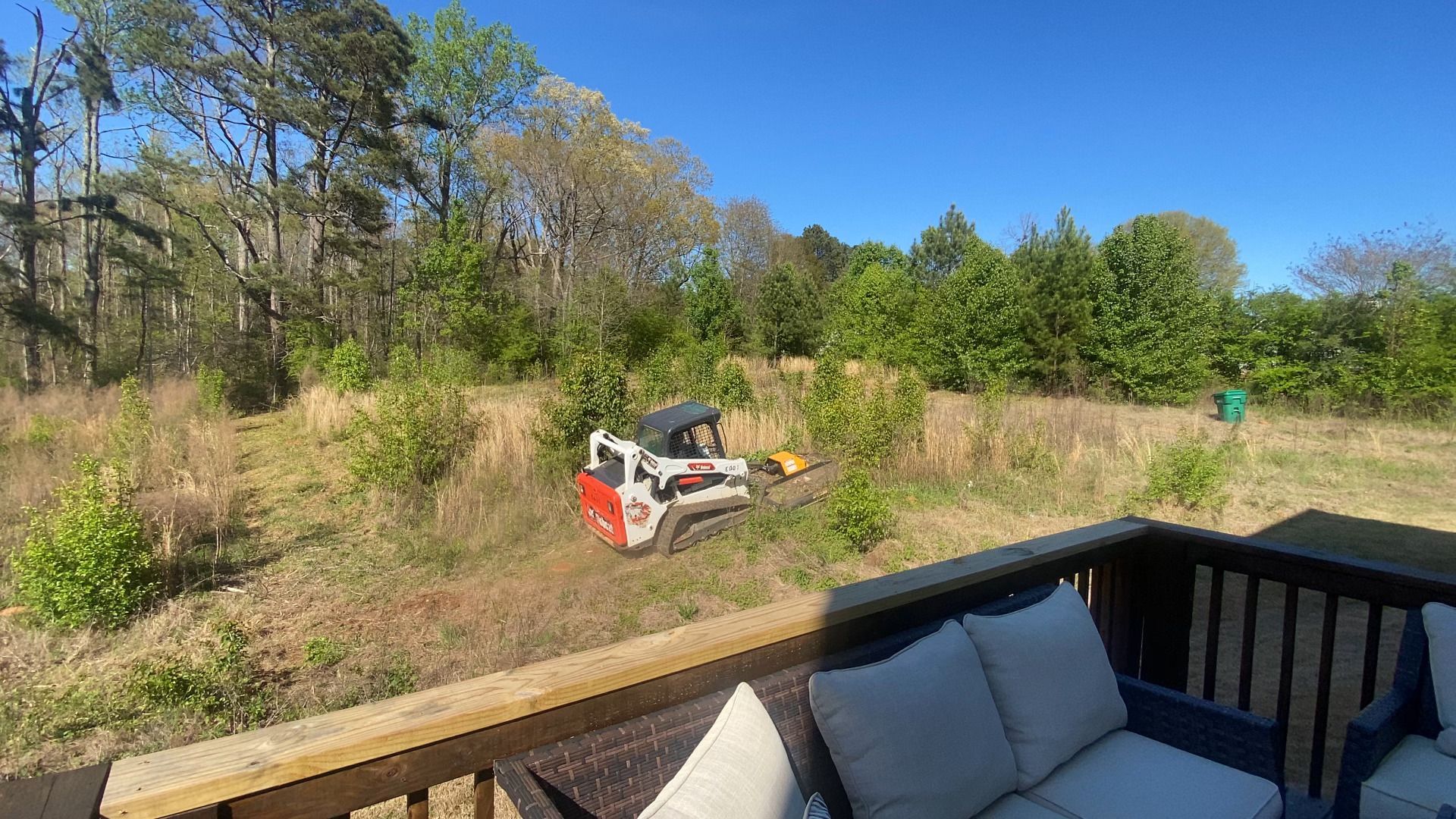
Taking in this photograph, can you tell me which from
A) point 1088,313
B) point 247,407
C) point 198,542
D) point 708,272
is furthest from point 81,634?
point 708,272

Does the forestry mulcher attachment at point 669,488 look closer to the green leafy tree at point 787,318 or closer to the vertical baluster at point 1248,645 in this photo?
the vertical baluster at point 1248,645

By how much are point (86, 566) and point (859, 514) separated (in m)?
5.15

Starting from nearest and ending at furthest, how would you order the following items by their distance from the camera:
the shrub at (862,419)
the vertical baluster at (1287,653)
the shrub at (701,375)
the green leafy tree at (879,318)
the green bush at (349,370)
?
the vertical baluster at (1287,653) < the shrub at (862,419) < the shrub at (701,375) < the green bush at (349,370) < the green leafy tree at (879,318)

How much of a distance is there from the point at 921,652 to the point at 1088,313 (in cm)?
1503

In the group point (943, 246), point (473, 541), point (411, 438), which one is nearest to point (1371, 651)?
point (473, 541)

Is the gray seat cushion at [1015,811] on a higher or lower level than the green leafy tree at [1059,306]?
lower

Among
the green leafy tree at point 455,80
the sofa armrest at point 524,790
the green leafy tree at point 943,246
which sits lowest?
the sofa armrest at point 524,790

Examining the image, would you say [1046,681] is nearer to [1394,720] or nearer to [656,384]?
[1394,720]

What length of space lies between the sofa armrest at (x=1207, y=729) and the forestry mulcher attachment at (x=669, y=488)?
13.1ft

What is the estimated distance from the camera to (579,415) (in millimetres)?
7152

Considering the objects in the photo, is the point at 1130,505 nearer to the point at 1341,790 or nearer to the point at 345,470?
the point at 1341,790

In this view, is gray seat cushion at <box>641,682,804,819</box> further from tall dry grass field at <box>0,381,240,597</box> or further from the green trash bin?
the green trash bin

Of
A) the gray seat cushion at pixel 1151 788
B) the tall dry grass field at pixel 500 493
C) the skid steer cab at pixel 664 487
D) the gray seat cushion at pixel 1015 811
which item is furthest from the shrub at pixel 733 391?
the gray seat cushion at pixel 1015 811

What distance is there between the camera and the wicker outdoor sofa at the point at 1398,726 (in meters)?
1.61
